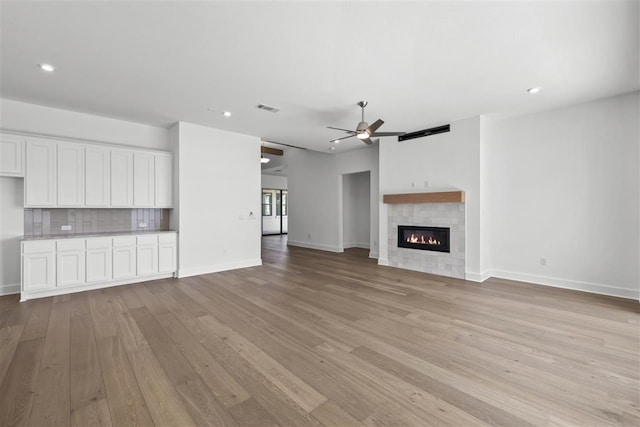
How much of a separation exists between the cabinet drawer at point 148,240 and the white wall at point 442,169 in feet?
15.1

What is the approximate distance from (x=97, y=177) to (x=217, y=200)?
1971 millimetres

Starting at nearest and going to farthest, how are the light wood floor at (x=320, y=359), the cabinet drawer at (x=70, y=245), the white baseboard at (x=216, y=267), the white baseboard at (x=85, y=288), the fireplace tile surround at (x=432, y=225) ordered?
the light wood floor at (x=320, y=359) → the white baseboard at (x=85, y=288) → the cabinet drawer at (x=70, y=245) → the fireplace tile surround at (x=432, y=225) → the white baseboard at (x=216, y=267)

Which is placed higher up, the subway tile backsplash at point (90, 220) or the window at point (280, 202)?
the window at point (280, 202)

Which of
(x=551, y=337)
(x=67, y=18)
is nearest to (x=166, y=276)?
(x=67, y=18)

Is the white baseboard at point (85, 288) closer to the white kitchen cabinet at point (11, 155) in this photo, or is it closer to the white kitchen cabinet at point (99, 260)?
the white kitchen cabinet at point (99, 260)

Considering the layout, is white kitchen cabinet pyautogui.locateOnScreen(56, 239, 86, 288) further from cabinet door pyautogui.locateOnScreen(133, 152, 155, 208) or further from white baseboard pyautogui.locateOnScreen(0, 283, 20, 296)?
cabinet door pyautogui.locateOnScreen(133, 152, 155, 208)

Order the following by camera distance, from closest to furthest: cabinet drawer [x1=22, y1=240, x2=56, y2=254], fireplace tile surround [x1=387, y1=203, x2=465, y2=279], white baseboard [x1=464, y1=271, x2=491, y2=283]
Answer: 1. cabinet drawer [x1=22, y1=240, x2=56, y2=254]
2. white baseboard [x1=464, y1=271, x2=491, y2=283]
3. fireplace tile surround [x1=387, y1=203, x2=465, y2=279]

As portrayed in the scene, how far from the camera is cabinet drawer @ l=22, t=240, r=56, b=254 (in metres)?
3.83

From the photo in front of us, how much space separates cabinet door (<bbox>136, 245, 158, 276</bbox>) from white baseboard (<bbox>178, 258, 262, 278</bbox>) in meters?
0.45

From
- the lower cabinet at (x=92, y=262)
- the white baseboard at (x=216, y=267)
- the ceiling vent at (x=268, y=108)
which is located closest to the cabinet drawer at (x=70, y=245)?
the lower cabinet at (x=92, y=262)

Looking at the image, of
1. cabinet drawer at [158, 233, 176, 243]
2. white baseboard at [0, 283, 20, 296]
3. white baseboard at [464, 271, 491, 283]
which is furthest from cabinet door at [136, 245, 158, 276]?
white baseboard at [464, 271, 491, 283]

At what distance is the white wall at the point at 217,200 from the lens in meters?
5.28

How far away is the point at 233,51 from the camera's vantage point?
113 inches

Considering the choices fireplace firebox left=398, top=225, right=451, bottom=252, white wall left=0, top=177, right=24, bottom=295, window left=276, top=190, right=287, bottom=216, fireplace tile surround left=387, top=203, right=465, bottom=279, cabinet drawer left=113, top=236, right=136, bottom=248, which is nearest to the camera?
white wall left=0, top=177, right=24, bottom=295
